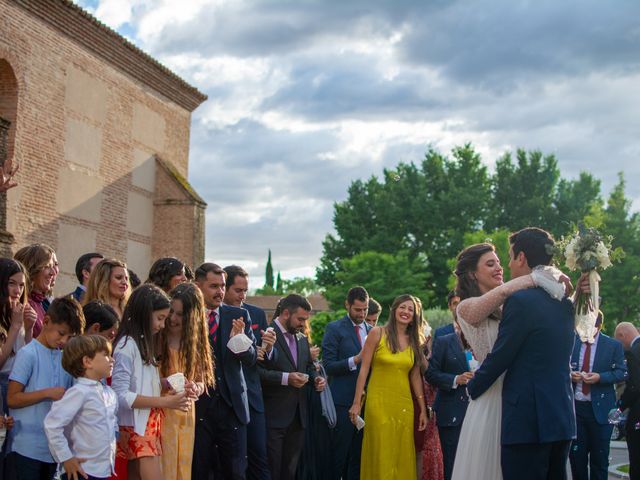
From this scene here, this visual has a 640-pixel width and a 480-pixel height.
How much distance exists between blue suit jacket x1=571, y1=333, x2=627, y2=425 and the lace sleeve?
14.0ft

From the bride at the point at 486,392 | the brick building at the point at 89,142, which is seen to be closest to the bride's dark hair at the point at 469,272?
the bride at the point at 486,392

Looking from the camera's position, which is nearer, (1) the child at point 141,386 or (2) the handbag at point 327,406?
(1) the child at point 141,386

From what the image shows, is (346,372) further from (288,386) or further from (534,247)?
(534,247)

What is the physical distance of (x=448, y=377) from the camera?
8.73 m

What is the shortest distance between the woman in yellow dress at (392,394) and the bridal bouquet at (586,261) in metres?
4.26

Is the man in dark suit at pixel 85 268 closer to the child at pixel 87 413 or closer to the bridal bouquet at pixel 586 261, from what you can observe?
the child at pixel 87 413

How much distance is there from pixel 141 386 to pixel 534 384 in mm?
2862

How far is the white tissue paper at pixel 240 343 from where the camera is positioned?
749cm

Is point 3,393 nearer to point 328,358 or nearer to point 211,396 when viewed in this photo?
point 211,396

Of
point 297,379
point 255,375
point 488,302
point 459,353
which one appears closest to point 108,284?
point 255,375

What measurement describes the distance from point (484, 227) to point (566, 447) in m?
51.9

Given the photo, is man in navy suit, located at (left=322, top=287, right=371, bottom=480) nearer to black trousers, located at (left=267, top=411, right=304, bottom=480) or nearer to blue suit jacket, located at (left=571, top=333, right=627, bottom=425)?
black trousers, located at (left=267, top=411, right=304, bottom=480)

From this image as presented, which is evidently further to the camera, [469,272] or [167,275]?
[167,275]

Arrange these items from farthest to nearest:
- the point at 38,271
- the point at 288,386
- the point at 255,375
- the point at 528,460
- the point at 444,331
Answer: the point at 444,331 < the point at 288,386 < the point at 255,375 < the point at 38,271 < the point at 528,460
